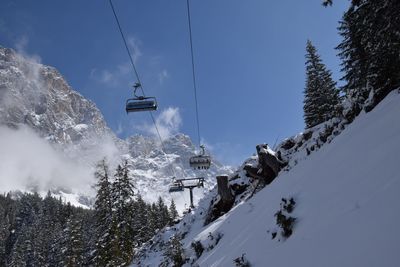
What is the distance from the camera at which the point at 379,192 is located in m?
5.50

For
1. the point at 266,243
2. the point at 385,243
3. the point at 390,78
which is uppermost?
the point at 390,78

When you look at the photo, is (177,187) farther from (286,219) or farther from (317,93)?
(286,219)

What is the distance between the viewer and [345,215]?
5.84 m

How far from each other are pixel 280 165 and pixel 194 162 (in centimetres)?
1354

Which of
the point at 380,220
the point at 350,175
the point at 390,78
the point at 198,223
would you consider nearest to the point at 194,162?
the point at 198,223

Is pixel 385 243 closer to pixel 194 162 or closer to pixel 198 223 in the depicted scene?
pixel 198 223

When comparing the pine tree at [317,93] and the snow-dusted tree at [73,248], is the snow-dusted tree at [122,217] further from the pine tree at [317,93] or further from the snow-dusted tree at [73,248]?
the pine tree at [317,93]

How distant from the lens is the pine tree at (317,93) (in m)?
35.5

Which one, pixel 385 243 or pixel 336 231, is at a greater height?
pixel 336 231

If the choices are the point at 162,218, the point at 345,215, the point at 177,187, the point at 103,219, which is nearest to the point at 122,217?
the point at 103,219

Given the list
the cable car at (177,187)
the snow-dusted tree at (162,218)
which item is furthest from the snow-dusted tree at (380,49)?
the snow-dusted tree at (162,218)

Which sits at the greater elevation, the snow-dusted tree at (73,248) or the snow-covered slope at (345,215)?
the snow-dusted tree at (73,248)

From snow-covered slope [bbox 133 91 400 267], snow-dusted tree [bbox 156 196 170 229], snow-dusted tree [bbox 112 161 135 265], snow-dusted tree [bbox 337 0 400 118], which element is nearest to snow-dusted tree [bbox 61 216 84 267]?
snow-dusted tree [bbox 112 161 135 265]

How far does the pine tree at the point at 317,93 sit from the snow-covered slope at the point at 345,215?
26035 millimetres
